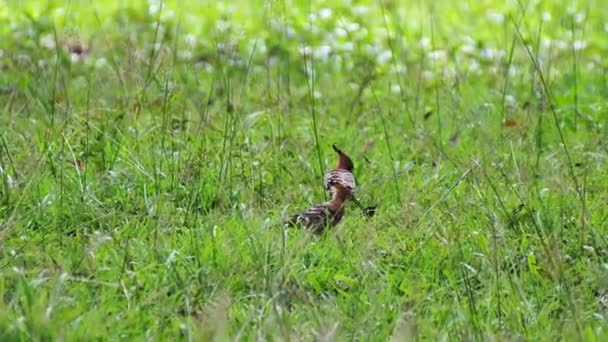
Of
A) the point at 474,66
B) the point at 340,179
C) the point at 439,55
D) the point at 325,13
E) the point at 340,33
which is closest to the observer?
the point at 340,179

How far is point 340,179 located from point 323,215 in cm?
25

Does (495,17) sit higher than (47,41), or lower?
lower

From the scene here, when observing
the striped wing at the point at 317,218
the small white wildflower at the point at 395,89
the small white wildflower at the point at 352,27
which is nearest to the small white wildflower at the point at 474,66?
the small white wildflower at the point at 395,89

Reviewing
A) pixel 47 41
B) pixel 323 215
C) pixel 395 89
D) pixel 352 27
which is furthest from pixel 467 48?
pixel 323 215

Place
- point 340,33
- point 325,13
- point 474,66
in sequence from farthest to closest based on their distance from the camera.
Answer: point 325,13
point 340,33
point 474,66

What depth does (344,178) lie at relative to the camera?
379 cm

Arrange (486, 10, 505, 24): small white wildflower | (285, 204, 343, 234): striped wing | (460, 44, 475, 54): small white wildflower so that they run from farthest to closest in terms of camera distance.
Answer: (486, 10, 505, 24): small white wildflower
(460, 44, 475, 54): small white wildflower
(285, 204, 343, 234): striped wing

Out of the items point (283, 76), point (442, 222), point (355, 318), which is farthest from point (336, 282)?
point (283, 76)

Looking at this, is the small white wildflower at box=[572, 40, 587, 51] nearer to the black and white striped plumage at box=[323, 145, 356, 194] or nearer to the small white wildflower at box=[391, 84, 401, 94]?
the small white wildflower at box=[391, 84, 401, 94]

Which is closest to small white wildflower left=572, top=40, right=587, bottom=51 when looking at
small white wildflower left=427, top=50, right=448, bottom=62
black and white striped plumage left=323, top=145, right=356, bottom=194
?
small white wildflower left=427, top=50, right=448, bottom=62

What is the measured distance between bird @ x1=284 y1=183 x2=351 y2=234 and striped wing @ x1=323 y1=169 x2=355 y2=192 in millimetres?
42

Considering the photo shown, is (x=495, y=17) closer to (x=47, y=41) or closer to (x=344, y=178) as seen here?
(x=47, y=41)

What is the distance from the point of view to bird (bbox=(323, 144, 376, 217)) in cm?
375

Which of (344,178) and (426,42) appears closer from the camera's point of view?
(344,178)
